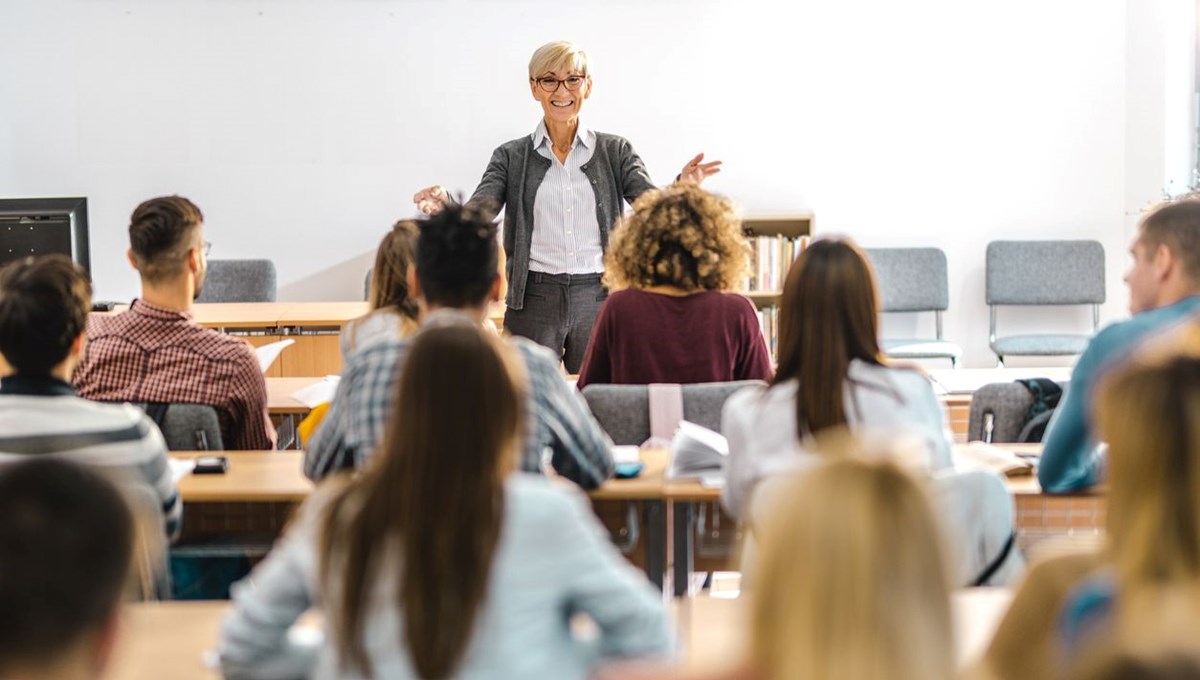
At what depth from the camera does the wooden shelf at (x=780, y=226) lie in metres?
6.83

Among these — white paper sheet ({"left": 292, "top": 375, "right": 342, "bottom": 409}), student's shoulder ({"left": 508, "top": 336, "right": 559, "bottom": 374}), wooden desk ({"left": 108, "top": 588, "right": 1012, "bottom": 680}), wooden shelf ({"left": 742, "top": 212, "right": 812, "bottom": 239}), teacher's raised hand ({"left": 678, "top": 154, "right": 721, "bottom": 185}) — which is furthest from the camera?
wooden shelf ({"left": 742, "top": 212, "right": 812, "bottom": 239})

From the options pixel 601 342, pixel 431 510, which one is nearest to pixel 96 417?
pixel 431 510

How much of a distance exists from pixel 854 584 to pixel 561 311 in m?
3.35

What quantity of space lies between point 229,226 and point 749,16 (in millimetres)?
3027

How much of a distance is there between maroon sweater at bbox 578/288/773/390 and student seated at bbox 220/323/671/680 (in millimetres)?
1793

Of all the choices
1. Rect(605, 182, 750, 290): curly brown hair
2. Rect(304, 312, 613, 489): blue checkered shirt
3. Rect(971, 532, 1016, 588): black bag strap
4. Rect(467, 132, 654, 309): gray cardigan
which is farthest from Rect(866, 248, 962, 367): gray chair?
Rect(971, 532, 1016, 588): black bag strap

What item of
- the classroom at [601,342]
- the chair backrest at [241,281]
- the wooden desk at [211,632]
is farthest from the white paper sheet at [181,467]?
the chair backrest at [241,281]

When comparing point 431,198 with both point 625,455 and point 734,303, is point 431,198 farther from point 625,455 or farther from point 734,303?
point 625,455

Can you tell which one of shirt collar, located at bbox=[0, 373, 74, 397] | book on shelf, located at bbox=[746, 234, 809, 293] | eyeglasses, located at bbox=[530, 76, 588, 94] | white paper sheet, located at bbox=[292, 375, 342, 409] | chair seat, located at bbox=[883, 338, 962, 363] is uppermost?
eyeglasses, located at bbox=[530, 76, 588, 94]

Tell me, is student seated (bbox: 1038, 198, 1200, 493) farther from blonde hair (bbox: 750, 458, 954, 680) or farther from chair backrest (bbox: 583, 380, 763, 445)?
blonde hair (bbox: 750, 458, 954, 680)

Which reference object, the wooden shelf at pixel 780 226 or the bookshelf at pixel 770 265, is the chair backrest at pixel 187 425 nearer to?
the bookshelf at pixel 770 265

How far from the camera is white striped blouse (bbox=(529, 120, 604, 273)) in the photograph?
439 cm

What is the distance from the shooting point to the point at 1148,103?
6.75 meters

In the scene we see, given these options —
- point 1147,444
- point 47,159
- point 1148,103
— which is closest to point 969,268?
point 1148,103
